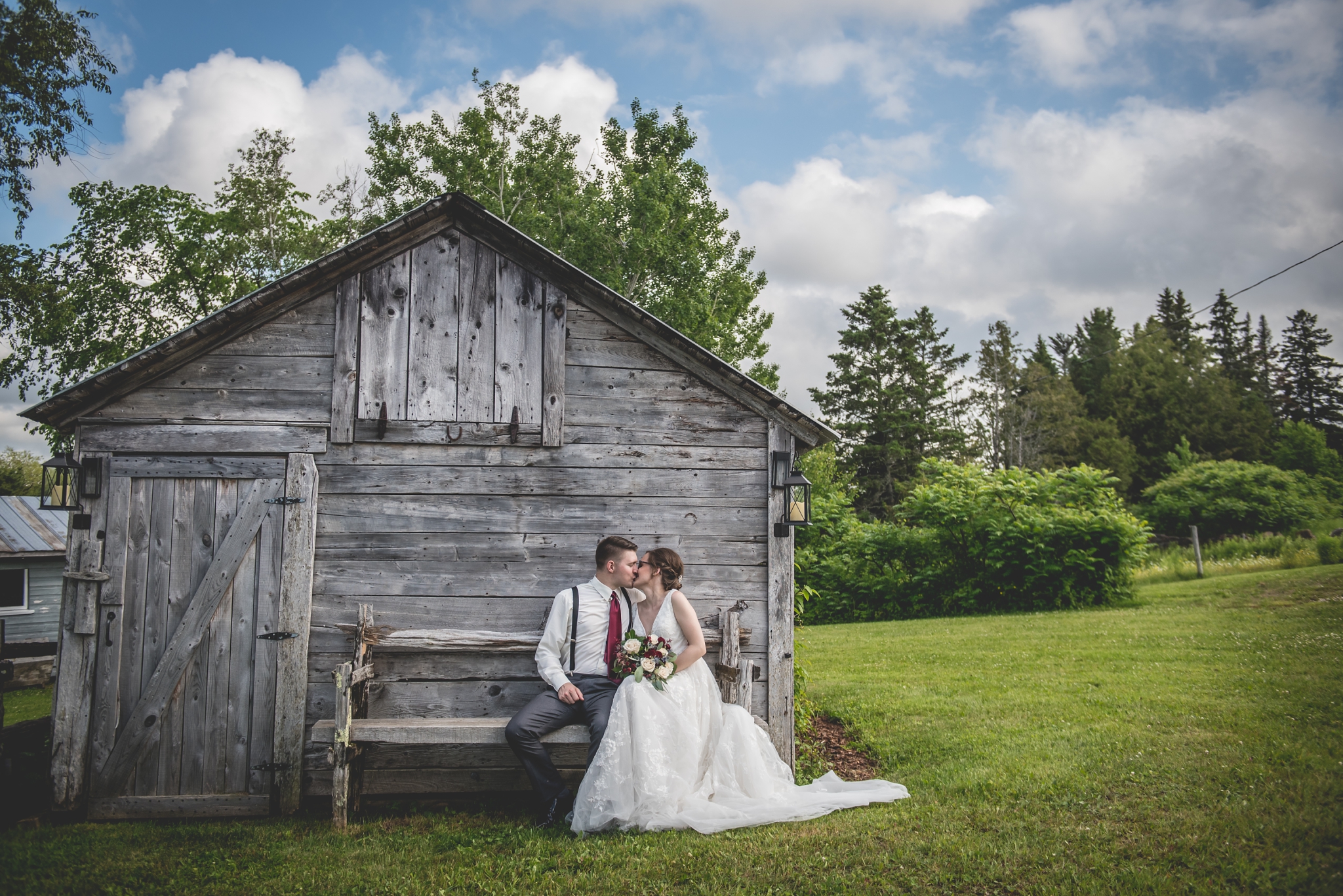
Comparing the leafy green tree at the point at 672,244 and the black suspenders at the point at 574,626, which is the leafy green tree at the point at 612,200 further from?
the black suspenders at the point at 574,626

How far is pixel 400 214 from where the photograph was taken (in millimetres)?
22984

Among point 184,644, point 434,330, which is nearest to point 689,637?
point 434,330

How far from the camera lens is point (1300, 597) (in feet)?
44.8

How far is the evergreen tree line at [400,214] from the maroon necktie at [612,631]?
16.0m

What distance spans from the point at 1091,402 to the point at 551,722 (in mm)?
53937

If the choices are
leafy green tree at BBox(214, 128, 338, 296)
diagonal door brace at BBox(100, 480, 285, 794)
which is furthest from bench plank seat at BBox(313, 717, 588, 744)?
leafy green tree at BBox(214, 128, 338, 296)

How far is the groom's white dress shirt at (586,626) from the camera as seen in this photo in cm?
565

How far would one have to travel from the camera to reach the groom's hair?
226 inches

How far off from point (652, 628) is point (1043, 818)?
9.47ft

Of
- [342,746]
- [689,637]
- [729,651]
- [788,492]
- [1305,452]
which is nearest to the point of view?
[342,746]

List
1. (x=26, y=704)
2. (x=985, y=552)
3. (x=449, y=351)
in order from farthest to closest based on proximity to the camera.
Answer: (x=985, y=552), (x=26, y=704), (x=449, y=351)

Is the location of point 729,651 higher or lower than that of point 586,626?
lower

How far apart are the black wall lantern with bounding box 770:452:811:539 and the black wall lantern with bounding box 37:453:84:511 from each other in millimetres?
5404

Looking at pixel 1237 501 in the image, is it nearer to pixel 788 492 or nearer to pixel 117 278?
pixel 788 492
